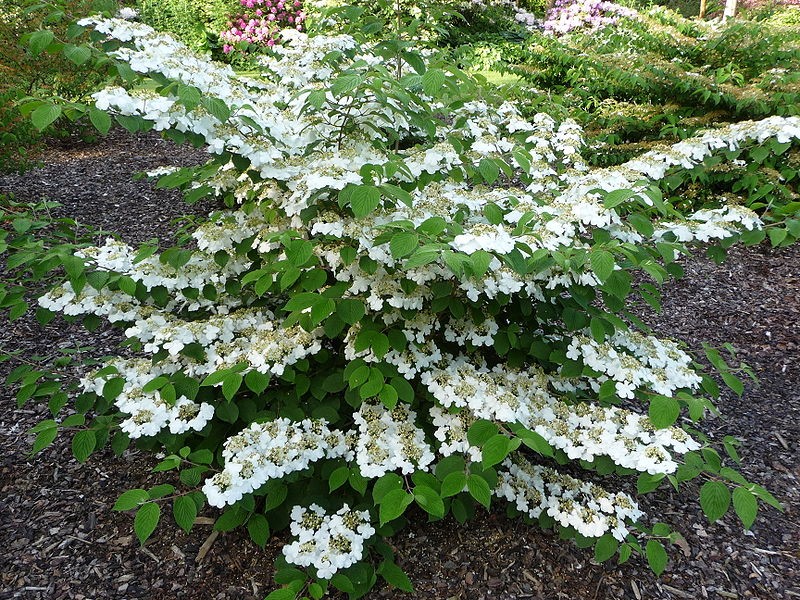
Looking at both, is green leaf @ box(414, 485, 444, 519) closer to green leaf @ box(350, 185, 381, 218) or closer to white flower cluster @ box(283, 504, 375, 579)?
white flower cluster @ box(283, 504, 375, 579)

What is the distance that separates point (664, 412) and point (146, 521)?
1.19 meters

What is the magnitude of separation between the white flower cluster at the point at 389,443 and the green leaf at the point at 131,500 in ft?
1.63

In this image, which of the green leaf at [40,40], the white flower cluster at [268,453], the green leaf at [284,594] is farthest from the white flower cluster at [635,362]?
the green leaf at [40,40]

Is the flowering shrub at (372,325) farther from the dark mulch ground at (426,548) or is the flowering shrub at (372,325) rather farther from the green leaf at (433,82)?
the dark mulch ground at (426,548)

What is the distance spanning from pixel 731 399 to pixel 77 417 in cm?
275

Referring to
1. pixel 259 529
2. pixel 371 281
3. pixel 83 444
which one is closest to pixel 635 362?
pixel 371 281

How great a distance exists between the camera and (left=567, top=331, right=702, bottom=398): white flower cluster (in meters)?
1.56

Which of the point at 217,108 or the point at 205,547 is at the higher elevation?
the point at 217,108

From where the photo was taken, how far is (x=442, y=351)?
1864mm

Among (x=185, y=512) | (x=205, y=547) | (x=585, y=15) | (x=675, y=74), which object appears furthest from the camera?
(x=585, y=15)

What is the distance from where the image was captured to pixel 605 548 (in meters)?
1.57

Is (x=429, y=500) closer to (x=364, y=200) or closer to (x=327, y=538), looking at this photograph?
(x=327, y=538)

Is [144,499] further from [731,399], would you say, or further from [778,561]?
[731,399]

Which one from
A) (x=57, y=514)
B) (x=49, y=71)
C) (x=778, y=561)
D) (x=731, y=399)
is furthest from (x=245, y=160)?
(x=49, y=71)
